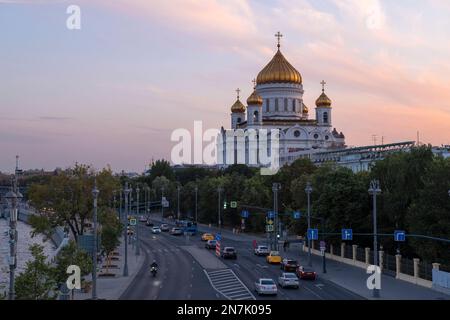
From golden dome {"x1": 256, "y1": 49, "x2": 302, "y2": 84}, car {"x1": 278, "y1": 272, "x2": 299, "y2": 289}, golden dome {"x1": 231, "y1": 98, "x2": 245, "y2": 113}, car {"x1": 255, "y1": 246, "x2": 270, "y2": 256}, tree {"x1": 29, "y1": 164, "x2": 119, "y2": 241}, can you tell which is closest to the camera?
car {"x1": 278, "y1": 272, "x2": 299, "y2": 289}

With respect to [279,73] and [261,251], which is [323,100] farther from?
[261,251]

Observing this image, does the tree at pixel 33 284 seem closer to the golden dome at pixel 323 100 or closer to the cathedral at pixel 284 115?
Answer: the cathedral at pixel 284 115

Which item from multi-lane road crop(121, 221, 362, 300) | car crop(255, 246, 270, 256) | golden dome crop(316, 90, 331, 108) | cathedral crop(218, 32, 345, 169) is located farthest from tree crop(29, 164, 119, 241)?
golden dome crop(316, 90, 331, 108)

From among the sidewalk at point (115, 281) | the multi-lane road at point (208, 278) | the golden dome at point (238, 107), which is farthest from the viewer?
the golden dome at point (238, 107)

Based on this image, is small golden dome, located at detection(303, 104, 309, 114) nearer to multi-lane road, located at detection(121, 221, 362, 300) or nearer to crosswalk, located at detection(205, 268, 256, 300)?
multi-lane road, located at detection(121, 221, 362, 300)

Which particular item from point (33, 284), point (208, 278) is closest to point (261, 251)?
point (208, 278)

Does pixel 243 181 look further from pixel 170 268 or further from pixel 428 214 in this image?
pixel 428 214

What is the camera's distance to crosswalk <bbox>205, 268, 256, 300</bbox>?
35.7 metres

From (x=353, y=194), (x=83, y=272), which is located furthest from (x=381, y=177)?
(x=83, y=272)

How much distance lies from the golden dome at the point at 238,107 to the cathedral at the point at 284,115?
→ 785 cm

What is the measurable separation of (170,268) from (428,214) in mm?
20257

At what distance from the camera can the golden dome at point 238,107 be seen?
161 m

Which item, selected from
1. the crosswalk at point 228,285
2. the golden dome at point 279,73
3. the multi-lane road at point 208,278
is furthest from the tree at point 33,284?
the golden dome at point 279,73

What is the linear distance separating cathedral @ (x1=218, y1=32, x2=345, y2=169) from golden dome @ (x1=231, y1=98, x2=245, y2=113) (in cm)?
785
